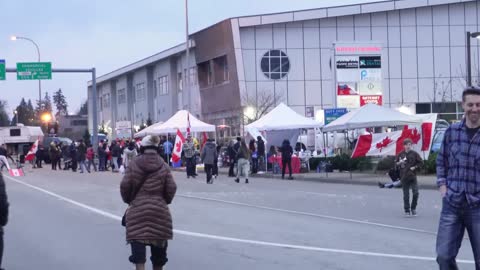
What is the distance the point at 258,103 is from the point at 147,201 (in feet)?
159

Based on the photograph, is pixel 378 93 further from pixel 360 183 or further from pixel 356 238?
pixel 356 238

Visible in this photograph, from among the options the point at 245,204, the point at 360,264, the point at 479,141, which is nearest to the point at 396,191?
the point at 245,204

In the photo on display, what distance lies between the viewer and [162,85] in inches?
2876

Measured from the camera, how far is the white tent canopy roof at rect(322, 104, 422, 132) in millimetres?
27516

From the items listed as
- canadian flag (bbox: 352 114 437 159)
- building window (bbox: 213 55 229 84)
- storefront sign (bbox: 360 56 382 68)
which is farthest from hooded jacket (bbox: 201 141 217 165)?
building window (bbox: 213 55 229 84)

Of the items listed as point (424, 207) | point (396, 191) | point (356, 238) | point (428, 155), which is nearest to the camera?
point (356, 238)

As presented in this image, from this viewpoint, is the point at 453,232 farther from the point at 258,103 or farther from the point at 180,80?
the point at 180,80

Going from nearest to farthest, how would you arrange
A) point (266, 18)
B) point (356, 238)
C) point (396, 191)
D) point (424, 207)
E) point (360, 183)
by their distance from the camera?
1. point (356, 238)
2. point (424, 207)
3. point (396, 191)
4. point (360, 183)
5. point (266, 18)

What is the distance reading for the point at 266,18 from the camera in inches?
2211

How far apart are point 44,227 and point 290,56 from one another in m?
44.2

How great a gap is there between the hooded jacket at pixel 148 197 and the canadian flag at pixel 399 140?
20055 mm

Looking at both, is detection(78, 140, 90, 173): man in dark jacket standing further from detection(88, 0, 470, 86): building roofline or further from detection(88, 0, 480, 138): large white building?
detection(88, 0, 470, 86): building roofline

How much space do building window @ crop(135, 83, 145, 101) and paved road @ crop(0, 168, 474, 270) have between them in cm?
5748

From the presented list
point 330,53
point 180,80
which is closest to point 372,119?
point 330,53
